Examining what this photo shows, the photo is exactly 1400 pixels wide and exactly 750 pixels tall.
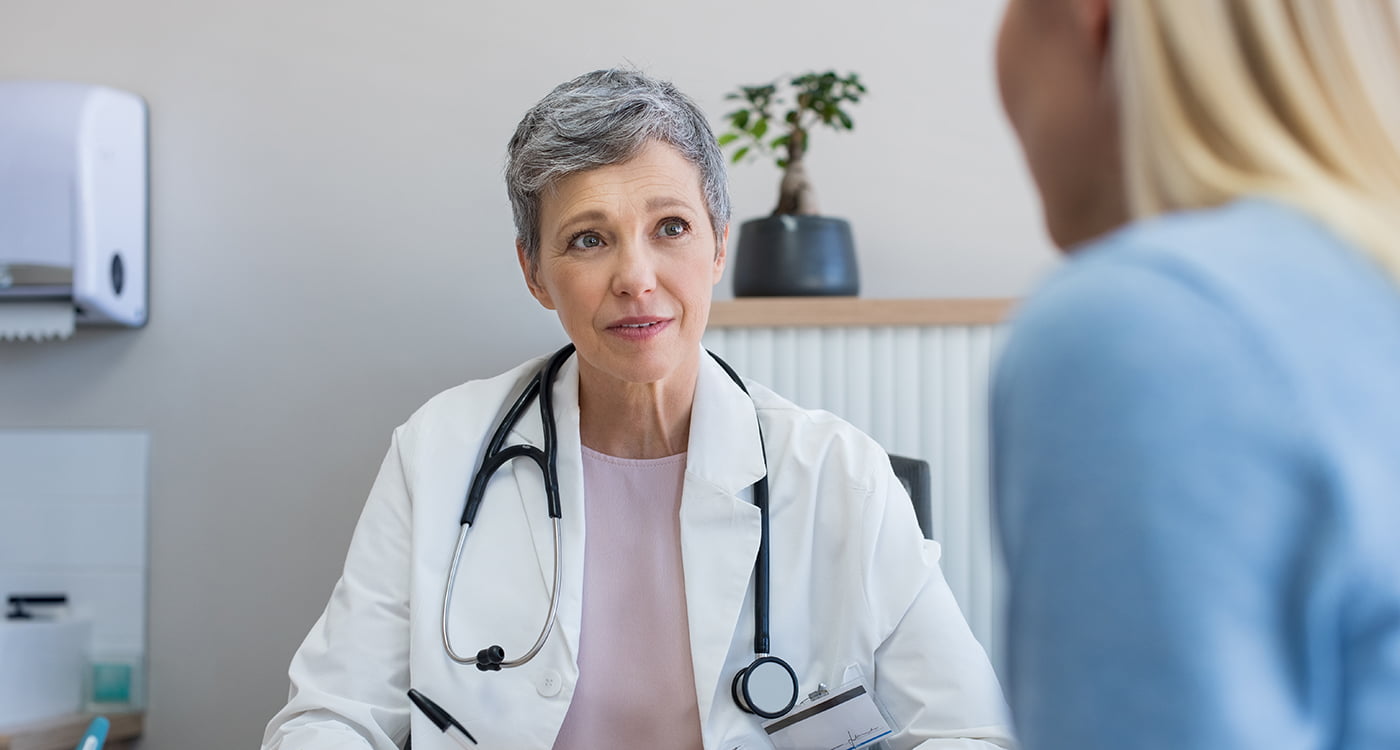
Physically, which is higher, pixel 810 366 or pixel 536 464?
pixel 810 366

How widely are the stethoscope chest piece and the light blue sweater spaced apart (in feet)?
2.88

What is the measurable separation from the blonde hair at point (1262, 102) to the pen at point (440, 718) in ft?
3.36

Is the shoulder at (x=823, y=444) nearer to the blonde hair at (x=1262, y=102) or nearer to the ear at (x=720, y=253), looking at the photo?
the ear at (x=720, y=253)

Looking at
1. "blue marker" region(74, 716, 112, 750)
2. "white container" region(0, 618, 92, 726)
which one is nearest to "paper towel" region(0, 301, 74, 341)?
"white container" region(0, 618, 92, 726)

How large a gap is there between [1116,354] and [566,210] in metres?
1.07

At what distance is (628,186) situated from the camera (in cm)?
135

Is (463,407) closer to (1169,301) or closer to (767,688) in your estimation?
(767,688)

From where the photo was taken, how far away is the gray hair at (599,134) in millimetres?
1347

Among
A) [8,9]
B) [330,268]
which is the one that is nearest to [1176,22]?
[330,268]

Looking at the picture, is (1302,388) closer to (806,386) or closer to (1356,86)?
(1356,86)

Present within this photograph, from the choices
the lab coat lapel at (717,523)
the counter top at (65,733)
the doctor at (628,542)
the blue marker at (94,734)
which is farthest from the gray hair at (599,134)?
the counter top at (65,733)

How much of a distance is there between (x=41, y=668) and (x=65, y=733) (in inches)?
5.2

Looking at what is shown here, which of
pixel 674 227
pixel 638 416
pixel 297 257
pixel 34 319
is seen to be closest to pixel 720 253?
pixel 674 227

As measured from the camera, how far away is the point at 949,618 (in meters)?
1.28
